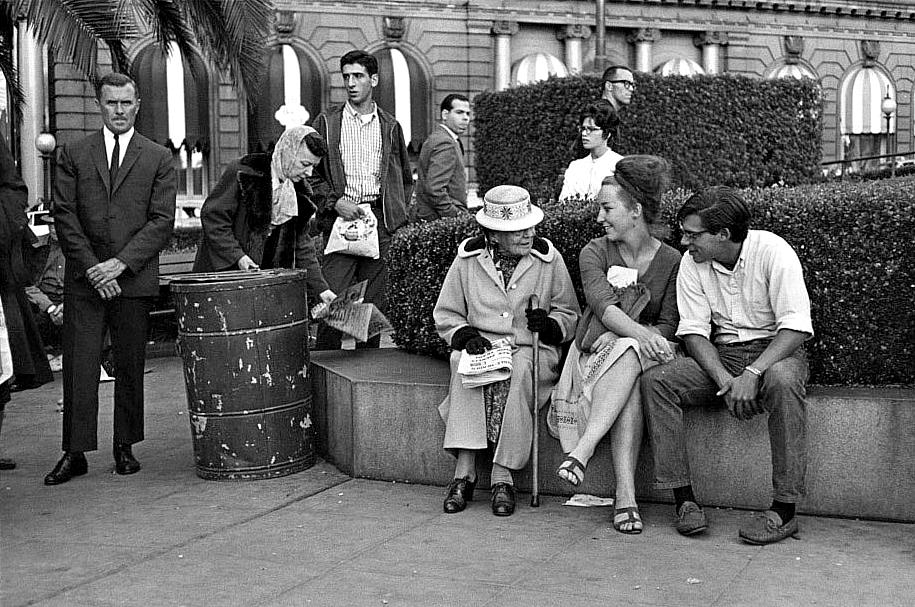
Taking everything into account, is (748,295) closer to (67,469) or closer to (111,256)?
(111,256)

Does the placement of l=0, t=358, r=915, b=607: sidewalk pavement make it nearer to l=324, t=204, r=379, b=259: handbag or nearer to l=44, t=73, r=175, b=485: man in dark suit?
l=44, t=73, r=175, b=485: man in dark suit

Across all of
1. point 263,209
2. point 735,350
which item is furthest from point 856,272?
point 263,209

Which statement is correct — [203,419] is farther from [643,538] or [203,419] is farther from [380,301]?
[643,538]

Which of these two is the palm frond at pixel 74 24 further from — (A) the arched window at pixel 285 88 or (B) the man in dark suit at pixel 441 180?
(A) the arched window at pixel 285 88

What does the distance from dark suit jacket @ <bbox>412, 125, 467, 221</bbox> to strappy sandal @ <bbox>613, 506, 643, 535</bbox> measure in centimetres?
408

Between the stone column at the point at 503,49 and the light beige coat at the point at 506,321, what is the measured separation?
31.4m

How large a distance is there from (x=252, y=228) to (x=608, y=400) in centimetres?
253

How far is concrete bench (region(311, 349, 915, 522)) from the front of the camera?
5371mm

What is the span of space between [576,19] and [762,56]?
7315mm

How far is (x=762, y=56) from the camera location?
4184cm

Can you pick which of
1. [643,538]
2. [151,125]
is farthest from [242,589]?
[151,125]

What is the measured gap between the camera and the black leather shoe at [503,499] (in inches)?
222

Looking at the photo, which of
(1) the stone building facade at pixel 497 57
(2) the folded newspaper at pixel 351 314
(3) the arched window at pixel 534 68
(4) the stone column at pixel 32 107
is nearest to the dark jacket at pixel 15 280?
(2) the folded newspaper at pixel 351 314

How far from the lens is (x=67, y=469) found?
655 cm
